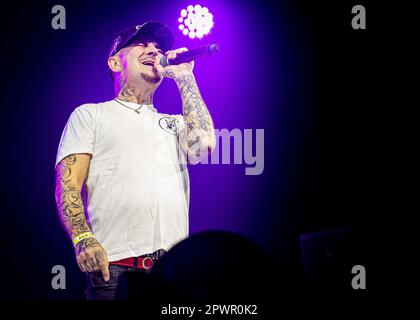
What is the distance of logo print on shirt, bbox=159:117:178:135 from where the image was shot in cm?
297

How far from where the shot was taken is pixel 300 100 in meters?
3.29

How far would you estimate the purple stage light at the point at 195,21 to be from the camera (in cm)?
321

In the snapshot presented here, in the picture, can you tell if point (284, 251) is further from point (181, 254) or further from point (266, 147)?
point (181, 254)

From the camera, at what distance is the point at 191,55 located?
2.81 metres

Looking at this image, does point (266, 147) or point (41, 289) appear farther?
point (266, 147)

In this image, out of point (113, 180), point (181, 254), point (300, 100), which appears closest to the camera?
point (181, 254)

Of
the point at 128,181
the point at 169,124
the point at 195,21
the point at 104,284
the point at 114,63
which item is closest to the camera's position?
the point at 104,284

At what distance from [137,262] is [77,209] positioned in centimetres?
36

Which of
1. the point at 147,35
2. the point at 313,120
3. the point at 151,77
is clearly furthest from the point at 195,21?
the point at 313,120

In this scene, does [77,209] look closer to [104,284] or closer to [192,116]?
[104,284]

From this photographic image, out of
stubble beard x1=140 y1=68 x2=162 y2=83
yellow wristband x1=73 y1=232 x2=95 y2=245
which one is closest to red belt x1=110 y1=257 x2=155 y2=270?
yellow wristband x1=73 y1=232 x2=95 y2=245

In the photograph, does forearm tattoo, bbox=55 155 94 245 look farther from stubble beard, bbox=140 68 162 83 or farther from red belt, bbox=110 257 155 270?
stubble beard, bbox=140 68 162 83

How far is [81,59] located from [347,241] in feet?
6.30

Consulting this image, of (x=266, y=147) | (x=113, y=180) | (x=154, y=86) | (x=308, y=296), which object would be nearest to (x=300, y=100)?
(x=266, y=147)
